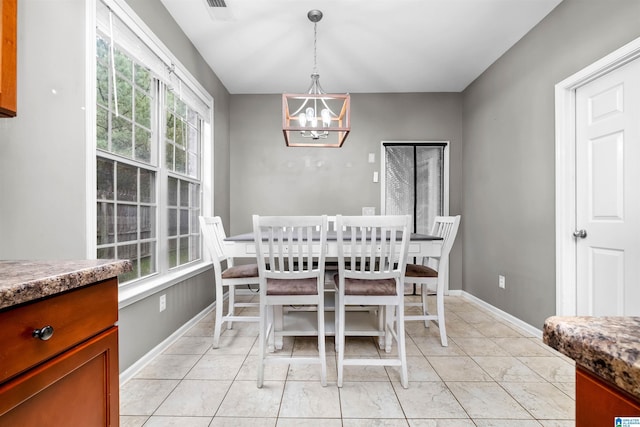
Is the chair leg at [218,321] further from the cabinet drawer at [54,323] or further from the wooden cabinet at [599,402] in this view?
the wooden cabinet at [599,402]

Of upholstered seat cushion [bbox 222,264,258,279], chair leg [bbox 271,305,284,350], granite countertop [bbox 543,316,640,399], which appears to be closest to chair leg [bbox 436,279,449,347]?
chair leg [bbox 271,305,284,350]

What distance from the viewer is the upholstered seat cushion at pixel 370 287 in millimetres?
1894

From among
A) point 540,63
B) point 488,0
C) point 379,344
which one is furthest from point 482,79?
point 379,344

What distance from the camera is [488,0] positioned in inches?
93.5

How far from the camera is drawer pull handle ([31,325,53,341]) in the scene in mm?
642

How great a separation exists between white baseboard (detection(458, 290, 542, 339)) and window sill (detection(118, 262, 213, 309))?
307cm

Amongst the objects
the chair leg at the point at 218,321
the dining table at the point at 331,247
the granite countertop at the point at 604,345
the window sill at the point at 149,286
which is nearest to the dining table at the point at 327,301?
the dining table at the point at 331,247

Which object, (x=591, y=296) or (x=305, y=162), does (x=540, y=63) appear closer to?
(x=591, y=296)

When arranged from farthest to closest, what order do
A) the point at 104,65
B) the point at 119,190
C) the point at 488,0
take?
the point at 488,0, the point at 119,190, the point at 104,65

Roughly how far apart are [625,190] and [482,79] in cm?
216

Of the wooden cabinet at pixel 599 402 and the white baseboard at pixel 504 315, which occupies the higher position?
the wooden cabinet at pixel 599 402

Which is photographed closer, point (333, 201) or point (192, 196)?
point (192, 196)

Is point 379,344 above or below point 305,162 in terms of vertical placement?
below

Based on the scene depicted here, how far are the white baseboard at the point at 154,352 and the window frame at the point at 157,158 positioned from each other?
42cm
